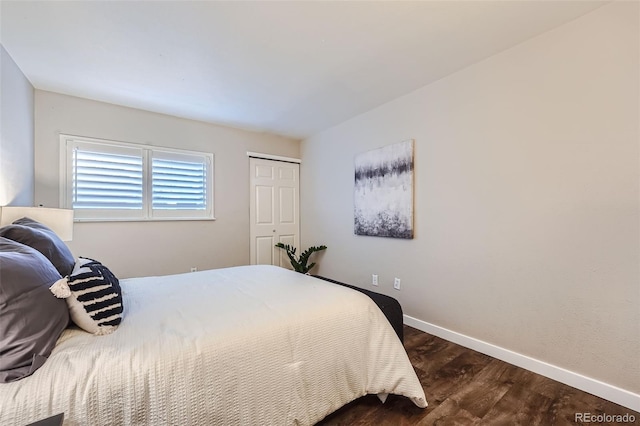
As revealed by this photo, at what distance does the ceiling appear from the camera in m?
1.66

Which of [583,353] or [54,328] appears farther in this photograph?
[583,353]

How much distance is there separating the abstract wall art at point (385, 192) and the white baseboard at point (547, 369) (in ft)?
3.25

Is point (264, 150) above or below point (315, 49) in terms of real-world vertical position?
below

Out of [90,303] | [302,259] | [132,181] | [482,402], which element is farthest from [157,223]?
[482,402]

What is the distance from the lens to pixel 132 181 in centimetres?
315

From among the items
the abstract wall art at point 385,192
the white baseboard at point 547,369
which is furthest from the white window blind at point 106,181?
the white baseboard at point 547,369

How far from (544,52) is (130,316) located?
3.06 metres

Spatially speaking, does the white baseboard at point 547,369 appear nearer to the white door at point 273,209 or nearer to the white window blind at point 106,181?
the white door at point 273,209

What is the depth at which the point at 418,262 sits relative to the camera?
8.95 ft

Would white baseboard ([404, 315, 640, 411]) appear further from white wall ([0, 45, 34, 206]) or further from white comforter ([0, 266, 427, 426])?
white wall ([0, 45, 34, 206])

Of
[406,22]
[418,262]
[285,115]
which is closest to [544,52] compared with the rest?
[406,22]

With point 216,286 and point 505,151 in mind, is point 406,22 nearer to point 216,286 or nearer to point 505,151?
point 505,151

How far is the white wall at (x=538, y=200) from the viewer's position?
1628 mm

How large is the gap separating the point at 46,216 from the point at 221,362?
6.44 ft
